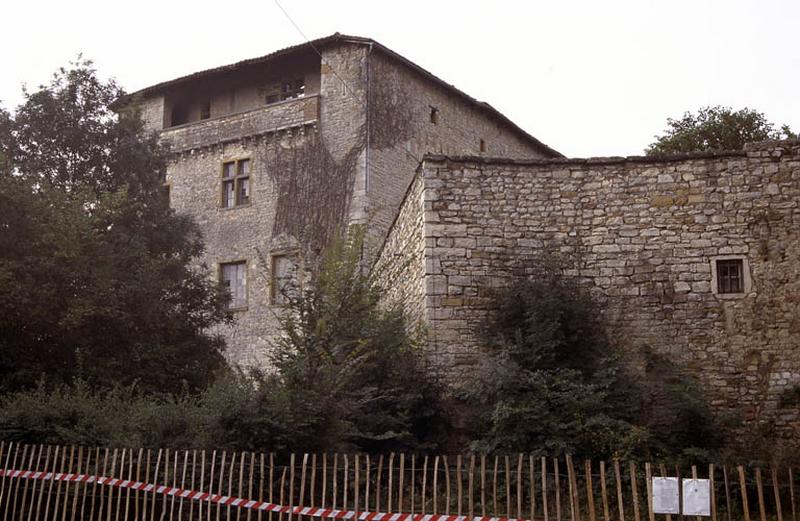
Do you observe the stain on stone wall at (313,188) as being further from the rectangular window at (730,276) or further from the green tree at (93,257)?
the rectangular window at (730,276)

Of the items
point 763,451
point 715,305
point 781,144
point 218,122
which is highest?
point 218,122

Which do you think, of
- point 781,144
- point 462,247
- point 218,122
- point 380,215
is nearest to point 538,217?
point 462,247

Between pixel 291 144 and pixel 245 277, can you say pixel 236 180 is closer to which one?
pixel 291 144

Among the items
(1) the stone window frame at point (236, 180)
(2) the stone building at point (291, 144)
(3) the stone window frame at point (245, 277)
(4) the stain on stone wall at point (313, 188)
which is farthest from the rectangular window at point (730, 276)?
(1) the stone window frame at point (236, 180)

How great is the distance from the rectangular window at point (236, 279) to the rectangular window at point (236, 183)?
1819mm

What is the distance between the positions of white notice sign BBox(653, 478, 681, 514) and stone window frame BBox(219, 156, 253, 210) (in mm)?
20426

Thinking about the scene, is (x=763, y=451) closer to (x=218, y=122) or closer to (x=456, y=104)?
(x=456, y=104)

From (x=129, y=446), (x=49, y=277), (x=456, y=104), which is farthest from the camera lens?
(x=456, y=104)

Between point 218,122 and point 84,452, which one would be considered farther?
point 218,122

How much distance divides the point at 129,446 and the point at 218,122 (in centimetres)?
1816

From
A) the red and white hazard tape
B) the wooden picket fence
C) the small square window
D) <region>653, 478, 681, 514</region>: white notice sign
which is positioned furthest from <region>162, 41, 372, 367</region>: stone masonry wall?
<region>653, 478, 681, 514</region>: white notice sign

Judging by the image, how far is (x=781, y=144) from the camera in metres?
13.6

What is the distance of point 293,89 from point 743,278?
1609 cm

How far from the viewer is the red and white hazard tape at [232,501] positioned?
25.3ft
